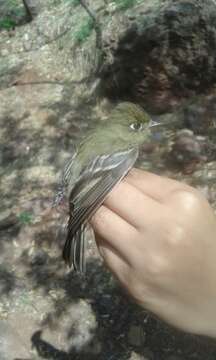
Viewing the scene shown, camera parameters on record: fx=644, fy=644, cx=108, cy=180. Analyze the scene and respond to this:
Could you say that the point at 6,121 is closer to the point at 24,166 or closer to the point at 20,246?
the point at 24,166

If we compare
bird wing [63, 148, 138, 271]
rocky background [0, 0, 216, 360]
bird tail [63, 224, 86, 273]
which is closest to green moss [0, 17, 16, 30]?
rocky background [0, 0, 216, 360]

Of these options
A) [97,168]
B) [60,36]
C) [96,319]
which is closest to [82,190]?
[97,168]

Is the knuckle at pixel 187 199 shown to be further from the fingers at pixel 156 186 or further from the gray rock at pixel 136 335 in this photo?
the gray rock at pixel 136 335

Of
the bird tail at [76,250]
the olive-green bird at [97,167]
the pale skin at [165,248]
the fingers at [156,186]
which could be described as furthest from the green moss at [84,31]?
the pale skin at [165,248]

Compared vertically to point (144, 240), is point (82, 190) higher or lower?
lower

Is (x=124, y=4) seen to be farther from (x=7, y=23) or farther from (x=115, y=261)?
(x=115, y=261)

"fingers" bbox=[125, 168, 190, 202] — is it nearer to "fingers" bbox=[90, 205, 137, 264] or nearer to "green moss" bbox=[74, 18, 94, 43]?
"fingers" bbox=[90, 205, 137, 264]
